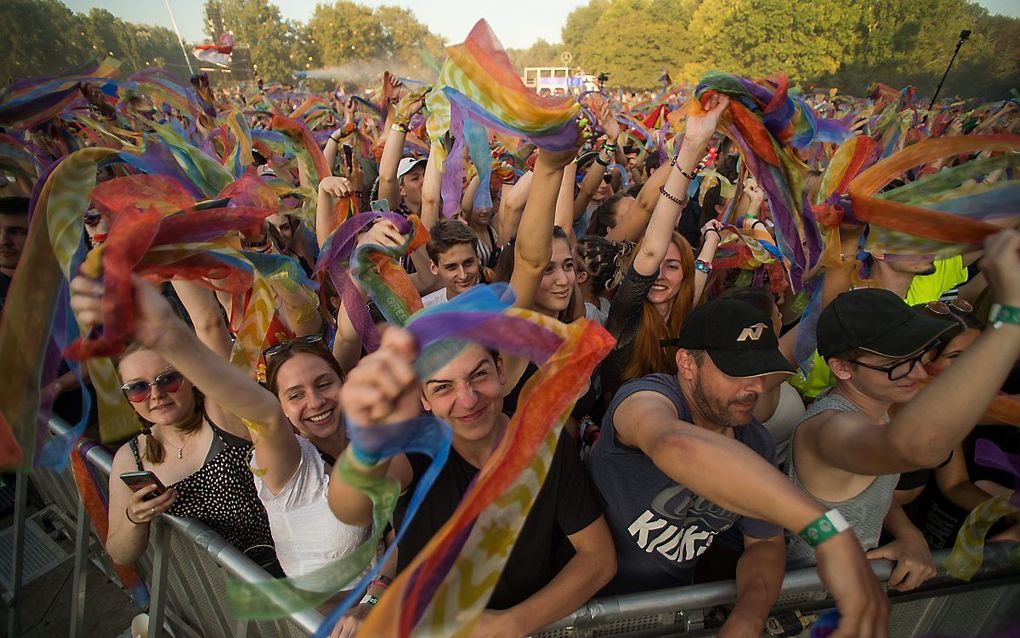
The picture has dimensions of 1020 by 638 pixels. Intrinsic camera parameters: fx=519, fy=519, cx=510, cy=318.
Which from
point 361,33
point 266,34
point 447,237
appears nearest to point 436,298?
point 447,237

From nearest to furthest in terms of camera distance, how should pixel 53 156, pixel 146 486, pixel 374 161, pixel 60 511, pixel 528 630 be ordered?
pixel 528 630
pixel 146 486
pixel 60 511
pixel 53 156
pixel 374 161

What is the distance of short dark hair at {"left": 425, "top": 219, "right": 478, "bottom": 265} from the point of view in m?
3.09

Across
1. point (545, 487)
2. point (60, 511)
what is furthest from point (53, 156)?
point (545, 487)

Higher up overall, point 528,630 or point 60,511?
point 528,630

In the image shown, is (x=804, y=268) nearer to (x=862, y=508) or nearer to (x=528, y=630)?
(x=862, y=508)

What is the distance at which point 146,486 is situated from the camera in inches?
75.9

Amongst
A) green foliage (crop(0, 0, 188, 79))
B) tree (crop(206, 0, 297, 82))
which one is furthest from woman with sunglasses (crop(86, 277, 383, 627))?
tree (crop(206, 0, 297, 82))

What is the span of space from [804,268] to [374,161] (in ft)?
20.5

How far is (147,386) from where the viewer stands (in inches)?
80.5

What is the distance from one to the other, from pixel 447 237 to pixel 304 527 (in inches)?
70.7

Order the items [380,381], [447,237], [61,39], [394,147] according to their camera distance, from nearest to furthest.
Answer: [380,381] < [447,237] < [394,147] < [61,39]

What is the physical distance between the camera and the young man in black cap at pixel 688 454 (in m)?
1.57

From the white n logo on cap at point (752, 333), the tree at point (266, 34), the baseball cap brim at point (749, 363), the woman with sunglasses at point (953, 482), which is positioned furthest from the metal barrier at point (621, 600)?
the tree at point (266, 34)

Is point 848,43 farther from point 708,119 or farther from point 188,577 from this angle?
point 188,577
